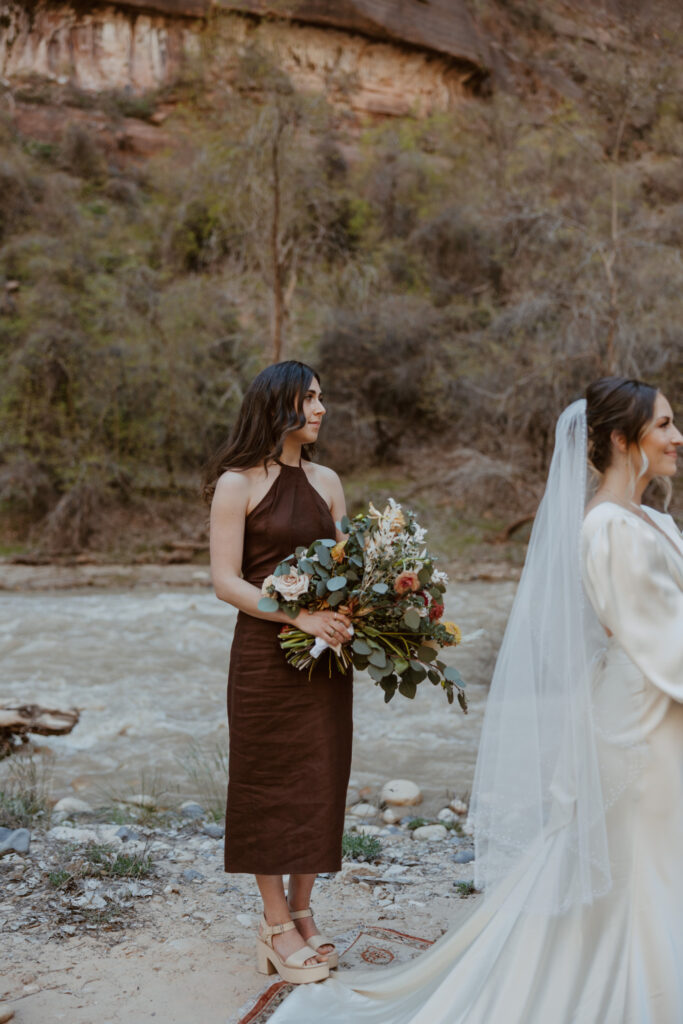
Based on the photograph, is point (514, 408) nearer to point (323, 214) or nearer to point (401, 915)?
point (323, 214)

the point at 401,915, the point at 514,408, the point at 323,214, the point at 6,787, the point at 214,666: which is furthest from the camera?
the point at 323,214

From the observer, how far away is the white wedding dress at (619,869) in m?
2.18

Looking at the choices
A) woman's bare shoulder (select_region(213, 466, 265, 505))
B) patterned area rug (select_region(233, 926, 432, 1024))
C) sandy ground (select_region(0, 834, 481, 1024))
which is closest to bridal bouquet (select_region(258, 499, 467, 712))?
woman's bare shoulder (select_region(213, 466, 265, 505))

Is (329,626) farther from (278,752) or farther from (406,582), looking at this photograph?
(278,752)

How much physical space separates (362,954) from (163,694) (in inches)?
236

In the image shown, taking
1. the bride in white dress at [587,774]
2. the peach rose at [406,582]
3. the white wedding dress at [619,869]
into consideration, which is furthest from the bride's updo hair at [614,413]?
the peach rose at [406,582]

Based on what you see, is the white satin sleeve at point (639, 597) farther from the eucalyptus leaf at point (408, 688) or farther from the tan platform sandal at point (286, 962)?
the tan platform sandal at point (286, 962)

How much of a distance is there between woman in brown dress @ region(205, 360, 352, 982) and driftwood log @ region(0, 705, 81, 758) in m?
4.26

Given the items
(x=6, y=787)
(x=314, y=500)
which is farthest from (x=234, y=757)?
(x=6, y=787)

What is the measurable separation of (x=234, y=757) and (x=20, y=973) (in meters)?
1.06

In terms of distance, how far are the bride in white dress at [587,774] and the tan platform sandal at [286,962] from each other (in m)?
0.48

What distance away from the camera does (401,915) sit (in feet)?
11.8

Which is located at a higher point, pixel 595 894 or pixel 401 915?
pixel 595 894

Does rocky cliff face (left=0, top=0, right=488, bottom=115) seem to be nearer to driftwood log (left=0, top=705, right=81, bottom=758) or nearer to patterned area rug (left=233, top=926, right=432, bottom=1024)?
driftwood log (left=0, top=705, right=81, bottom=758)
